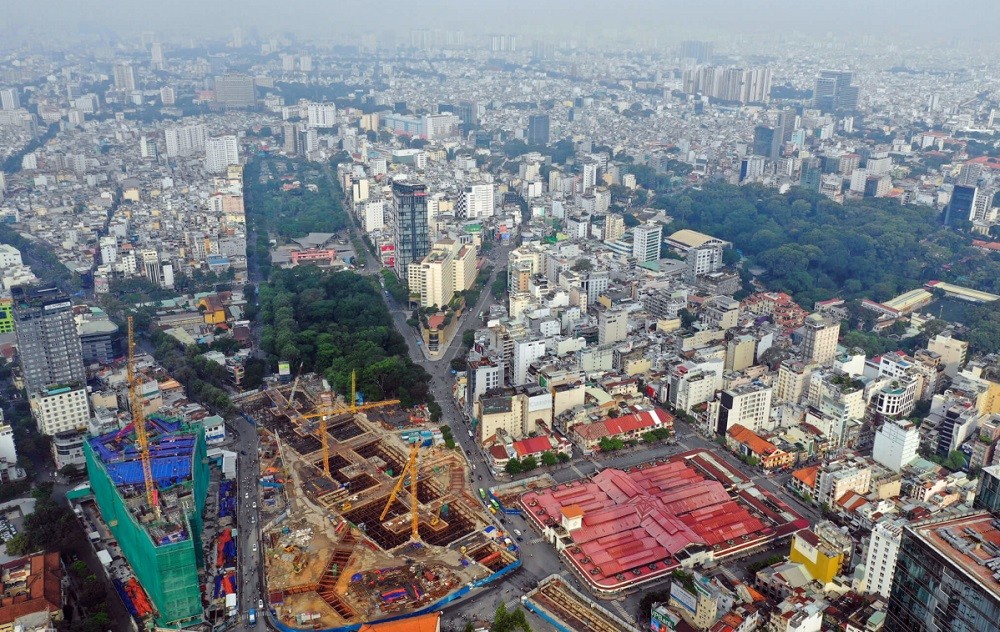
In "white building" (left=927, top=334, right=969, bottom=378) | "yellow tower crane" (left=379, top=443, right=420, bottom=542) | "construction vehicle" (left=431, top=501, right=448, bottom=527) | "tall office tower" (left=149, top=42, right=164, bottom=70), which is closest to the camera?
"yellow tower crane" (left=379, top=443, right=420, bottom=542)

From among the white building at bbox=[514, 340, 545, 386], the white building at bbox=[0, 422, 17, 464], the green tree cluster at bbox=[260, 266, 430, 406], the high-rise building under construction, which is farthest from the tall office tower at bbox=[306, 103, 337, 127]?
the high-rise building under construction

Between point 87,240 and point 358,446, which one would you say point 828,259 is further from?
point 87,240

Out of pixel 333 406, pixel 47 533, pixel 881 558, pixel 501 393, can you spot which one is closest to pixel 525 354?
pixel 501 393

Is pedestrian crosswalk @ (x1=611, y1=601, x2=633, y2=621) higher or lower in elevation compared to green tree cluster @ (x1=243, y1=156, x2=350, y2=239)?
lower

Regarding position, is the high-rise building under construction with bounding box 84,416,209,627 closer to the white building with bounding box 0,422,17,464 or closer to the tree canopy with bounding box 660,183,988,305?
the white building with bounding box 0,422,17,464

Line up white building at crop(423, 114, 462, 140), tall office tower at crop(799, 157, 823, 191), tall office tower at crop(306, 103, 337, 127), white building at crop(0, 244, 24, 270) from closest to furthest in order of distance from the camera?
white building at crop(0, 244, 24, 270)
tall office tower at crop(799, 157, 823, 191)
white building at crop(423, 114, 462, 140)
tall office tower at crop(306, 103, 337, 127)
